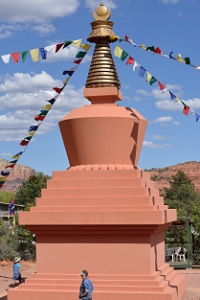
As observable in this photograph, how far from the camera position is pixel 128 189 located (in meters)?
11.6

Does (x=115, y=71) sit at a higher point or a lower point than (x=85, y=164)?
higher

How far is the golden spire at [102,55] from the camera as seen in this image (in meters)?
12.8

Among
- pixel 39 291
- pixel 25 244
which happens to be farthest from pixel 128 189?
pixel 25 244

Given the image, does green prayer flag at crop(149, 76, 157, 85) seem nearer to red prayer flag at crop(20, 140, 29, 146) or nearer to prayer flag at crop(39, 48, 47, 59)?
prayer flag at crop(39, 48, 47, 59)

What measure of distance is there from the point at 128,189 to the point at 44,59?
370cm

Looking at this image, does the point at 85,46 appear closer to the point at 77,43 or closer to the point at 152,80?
the point at 77,43

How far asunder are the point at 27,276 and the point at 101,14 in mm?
10793

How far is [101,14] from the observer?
13031 mm

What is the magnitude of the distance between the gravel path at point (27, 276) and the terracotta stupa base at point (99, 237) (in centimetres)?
165

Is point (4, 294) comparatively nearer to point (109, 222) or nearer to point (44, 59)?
point (109, 222)

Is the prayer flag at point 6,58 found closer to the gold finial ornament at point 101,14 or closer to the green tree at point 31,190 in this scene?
the gold finial ornament at point 101,14

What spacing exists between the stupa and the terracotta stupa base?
2 cm

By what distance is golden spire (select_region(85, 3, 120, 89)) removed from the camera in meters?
12.8

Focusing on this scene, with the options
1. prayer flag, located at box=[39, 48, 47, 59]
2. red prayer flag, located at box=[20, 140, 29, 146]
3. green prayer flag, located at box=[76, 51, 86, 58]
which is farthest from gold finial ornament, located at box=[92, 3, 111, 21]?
red prayer flag, located at box=[20, 140, 29, 146]
